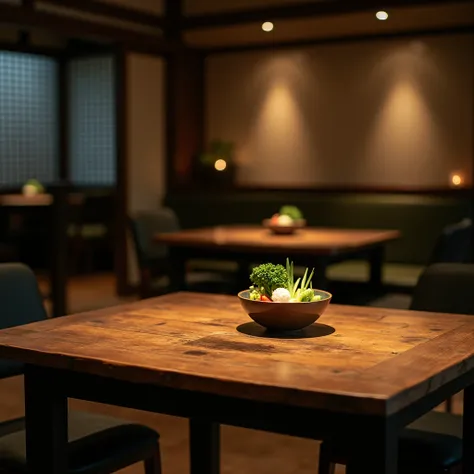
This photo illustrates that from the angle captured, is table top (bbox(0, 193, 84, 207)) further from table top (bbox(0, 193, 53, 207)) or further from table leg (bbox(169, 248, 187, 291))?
table leg (bbox(169, 248, 187, 291))

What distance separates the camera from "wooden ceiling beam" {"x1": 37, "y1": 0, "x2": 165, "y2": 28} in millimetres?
6250

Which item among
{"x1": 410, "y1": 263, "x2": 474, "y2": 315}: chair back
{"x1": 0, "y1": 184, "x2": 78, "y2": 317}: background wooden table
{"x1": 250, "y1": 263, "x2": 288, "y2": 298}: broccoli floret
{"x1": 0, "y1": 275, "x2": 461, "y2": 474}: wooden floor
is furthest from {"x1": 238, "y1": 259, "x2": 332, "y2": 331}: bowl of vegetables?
{"x1": 0, "y1": 184, "x2": 78, "y2": 317}: background wooden table

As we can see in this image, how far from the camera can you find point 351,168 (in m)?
7.05

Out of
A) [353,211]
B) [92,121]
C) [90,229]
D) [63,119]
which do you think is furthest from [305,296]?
[63,119]

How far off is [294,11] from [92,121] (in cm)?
298

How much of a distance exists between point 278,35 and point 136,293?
2455mm

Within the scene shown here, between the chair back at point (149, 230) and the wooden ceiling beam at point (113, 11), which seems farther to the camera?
the wooden ceiling beam at point (113, 11)

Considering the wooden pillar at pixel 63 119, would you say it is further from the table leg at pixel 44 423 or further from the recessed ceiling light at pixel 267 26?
the table leg at pixel 44 423

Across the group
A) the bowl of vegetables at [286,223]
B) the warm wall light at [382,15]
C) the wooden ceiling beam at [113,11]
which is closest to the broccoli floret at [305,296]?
the bowl of vegetables at [286,223]

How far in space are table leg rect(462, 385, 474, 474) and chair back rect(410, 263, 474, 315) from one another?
454 mm

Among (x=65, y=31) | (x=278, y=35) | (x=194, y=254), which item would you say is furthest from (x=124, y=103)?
(x=194, y=254)

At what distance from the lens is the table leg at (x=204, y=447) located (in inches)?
92.3

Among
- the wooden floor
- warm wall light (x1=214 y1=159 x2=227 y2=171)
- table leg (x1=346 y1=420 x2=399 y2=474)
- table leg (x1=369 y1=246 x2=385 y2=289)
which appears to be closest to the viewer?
table leg (x1=346 y1=420 x2=399 y2=474)

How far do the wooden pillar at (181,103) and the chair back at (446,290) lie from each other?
16.1 feet
